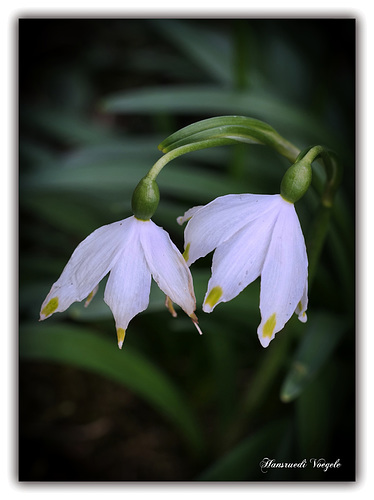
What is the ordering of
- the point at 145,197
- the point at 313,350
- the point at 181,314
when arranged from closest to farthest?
the point at 145,197, the point at 313,350, the point at 181,314

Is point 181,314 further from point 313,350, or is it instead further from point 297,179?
point 297,179

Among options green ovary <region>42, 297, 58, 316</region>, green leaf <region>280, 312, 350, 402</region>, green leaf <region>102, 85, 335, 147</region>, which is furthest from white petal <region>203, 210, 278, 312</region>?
green leaf <region>102, 85, 335, 147</region>

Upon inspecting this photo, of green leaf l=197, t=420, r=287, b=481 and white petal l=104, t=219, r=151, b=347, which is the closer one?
white petal l=104, t=219, r=151, b=347

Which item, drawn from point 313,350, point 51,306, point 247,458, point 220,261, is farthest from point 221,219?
point 247,458

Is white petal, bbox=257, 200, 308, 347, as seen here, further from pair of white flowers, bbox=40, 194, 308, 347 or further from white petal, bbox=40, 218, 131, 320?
white petal, bbox=40, 218, 131, 320

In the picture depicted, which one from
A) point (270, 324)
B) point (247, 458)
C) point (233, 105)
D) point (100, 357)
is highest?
point (233, 105)
